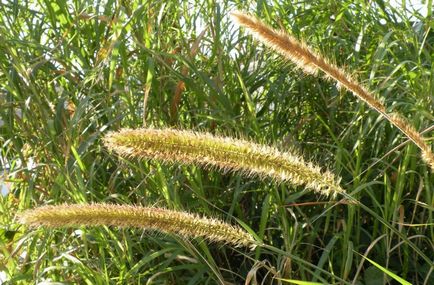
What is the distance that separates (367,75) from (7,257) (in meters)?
1.30

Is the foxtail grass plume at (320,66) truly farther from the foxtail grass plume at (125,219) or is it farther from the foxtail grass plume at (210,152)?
the foxtail grass plume at (125,219)

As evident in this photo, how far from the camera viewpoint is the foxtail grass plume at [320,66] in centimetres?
181

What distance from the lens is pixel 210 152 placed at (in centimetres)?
171

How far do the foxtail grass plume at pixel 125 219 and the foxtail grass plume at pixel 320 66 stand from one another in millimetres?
327

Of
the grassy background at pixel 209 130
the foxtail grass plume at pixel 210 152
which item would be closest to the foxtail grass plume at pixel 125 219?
the foxtail grass plume at pixel 210 152

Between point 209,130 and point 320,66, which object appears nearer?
point 320,66

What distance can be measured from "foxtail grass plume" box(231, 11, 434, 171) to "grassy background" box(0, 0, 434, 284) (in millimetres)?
873

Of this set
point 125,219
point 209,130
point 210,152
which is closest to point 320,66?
point 210,152

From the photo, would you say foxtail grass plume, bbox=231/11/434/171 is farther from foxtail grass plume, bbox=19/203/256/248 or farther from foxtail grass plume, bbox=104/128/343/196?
foxtail grass plume, bbox=19/203/256/248

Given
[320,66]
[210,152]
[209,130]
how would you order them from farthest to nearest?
[209,130] → [320,66] → [210,152]

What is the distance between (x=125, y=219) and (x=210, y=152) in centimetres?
20

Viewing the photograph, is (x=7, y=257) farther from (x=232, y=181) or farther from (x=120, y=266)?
(x=232, y=181)

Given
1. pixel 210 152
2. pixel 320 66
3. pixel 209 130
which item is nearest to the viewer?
pixel 210 152

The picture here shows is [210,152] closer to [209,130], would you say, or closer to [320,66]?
[320,66]
